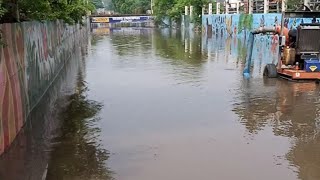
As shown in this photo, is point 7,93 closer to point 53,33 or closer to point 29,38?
point 29,38

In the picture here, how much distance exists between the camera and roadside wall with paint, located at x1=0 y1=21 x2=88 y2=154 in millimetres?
8109

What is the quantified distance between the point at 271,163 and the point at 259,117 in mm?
3176

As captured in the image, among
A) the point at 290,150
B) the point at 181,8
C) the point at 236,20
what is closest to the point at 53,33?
the point at 290,150

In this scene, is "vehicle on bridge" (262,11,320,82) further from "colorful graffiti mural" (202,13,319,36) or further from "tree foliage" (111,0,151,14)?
"tree foliage" (111,0,151,14)

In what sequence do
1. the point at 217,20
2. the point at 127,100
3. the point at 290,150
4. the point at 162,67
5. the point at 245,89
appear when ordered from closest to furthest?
the point at 290,150
the point at 127,100
the point at 245,89
the point at 162,67
the point at 217,20

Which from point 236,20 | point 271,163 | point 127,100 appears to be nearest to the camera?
point 271,163

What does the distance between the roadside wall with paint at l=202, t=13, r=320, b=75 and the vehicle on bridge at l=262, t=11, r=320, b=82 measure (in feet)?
3.77

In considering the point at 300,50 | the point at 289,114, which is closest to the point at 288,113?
the point at 289,114

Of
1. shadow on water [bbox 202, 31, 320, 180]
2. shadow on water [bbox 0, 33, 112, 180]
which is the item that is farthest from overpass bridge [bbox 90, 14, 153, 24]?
shadow on water [bbox 0, 33, 112, 180]

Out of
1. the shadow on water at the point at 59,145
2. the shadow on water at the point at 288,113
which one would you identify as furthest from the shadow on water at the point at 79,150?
the shadow on water at the point at 288,113

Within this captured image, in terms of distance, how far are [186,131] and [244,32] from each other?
34.5 meters

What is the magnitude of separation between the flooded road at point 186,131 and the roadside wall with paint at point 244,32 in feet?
15.4

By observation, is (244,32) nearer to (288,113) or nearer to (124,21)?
(288,113)

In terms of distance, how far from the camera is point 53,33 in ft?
58.1
